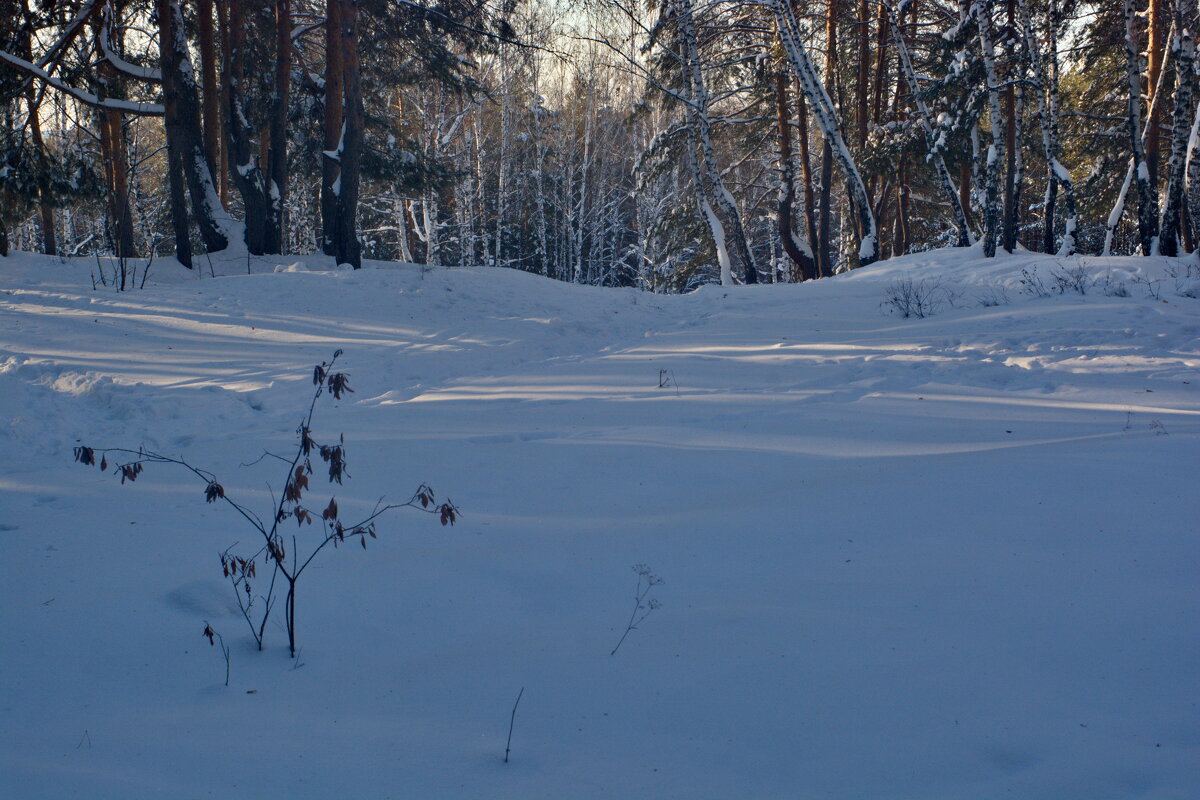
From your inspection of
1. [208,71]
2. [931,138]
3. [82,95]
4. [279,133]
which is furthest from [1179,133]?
[82,95]

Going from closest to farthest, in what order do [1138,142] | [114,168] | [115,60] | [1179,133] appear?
[1179,133]
[1138,142]
[115,60]
[114,168]

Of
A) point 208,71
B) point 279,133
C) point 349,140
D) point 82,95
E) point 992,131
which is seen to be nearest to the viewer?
point 992,131

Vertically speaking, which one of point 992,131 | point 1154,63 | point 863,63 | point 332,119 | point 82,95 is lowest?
point 992,131

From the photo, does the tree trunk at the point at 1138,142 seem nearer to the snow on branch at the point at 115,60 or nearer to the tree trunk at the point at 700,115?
the tree trunk at the point at 700,115

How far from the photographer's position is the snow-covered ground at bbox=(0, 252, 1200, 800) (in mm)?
2336

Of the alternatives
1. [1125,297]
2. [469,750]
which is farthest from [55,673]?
[1125,297]

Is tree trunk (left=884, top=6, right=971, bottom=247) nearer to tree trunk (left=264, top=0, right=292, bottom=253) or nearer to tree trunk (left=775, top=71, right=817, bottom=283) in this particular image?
tree trunk (left=775, top=71, right=817, bottom=283)

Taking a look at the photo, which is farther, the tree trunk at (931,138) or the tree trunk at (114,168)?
the tree trunk at (931,138)

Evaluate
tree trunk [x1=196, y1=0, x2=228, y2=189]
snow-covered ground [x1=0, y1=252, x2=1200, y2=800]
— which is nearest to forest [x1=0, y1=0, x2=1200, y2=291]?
tree trunk [x1=196, y1=0, x2=228, y2=189]

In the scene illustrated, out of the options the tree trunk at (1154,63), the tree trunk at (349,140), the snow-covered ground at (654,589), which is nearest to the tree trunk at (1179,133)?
the tree trunk at (1154,63)

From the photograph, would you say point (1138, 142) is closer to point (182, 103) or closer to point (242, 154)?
point (242, 154)

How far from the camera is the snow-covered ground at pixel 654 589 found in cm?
234

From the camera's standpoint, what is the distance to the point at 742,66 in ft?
59.2

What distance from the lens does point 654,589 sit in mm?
3455
